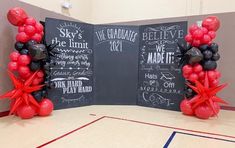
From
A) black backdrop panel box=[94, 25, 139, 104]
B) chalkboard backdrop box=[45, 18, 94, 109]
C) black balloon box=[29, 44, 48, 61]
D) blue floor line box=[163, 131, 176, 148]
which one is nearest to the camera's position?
blue floor line box=[163, 131, 176, 148]

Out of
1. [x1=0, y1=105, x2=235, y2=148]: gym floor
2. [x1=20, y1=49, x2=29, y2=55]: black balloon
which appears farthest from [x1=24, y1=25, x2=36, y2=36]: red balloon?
[x1=0, y1=105, x2=235, y2=148]: gym floor

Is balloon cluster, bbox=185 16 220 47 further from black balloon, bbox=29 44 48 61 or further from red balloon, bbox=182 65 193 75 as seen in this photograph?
black balloon, bbox=29 44 48 61

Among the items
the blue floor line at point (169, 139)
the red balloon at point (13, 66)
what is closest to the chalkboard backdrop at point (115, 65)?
the red balloon at point (13, 66)

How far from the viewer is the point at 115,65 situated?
1.72m

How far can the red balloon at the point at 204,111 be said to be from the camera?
1294mm

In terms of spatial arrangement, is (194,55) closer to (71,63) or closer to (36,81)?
(71,63)

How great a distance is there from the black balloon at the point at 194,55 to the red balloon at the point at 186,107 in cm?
29

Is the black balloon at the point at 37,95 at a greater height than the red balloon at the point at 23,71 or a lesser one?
lesser

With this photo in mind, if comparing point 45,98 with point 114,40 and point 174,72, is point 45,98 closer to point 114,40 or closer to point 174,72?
point 114,40

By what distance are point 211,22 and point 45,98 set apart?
123 centimetres

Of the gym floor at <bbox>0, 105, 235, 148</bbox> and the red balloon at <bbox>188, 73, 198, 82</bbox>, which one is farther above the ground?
the red balloon at <bbox>188, 73, 198, 82</bbox>

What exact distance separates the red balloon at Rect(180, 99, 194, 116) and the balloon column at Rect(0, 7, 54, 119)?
0.94 m

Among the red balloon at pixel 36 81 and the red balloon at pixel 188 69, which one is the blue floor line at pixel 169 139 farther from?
the red balloon at pixel 36 81

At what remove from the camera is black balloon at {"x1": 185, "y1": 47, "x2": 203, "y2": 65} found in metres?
1.27
